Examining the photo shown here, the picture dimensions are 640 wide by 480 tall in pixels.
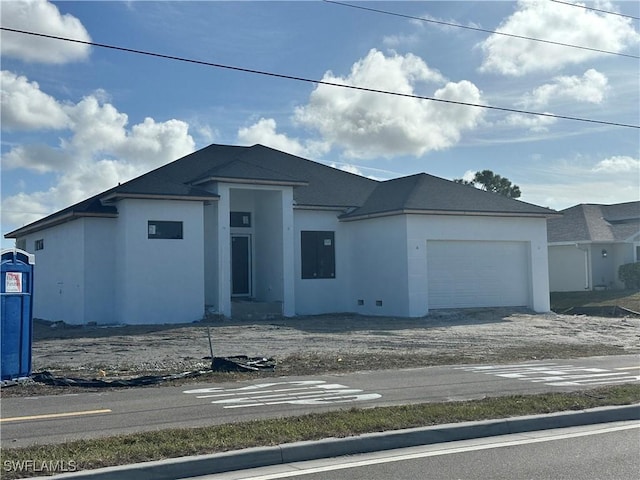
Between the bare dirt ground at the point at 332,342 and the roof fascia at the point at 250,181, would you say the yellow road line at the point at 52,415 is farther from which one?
the roof fascia at the point at 250,181

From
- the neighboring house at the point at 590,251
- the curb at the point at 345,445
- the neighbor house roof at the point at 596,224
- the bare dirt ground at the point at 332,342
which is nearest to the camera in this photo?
the curb at the point at 345,445

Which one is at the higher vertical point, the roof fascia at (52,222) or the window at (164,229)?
the roof fascia at (52,222)

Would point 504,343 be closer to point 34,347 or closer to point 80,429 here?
point 34,347

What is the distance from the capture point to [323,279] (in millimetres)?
29016

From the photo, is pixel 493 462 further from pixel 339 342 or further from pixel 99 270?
pixel 99 270

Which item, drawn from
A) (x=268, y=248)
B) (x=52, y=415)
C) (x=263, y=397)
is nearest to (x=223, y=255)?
(x=268, y=248)

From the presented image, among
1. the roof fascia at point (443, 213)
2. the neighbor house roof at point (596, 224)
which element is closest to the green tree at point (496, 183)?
the neighbor house roof at point (596, 224)

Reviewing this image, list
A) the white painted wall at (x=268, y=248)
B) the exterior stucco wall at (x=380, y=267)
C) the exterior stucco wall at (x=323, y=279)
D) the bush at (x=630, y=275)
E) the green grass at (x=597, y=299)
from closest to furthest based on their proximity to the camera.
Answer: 1. the exterior stucco wall at (x=380, y=267)
2. the white painted wall at (x=268, y=248)
3. the exterior stucco wall at (x=323, y=279)
4. the green grass at (x=597, y=299)
5. the bush at (x=630, y=275)

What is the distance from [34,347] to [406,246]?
1337 cm

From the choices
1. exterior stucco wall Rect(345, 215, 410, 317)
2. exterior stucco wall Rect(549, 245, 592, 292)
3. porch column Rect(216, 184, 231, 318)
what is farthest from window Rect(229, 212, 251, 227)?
exterior stucco wall Rect(549, 245, 592, 292)

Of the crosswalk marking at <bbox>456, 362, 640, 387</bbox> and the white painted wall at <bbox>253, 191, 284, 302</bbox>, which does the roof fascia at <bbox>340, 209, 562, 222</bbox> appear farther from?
the crosswalk marking at <bbox>456, 362, 640, 387</bbox>

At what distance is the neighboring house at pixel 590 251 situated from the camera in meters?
38.8

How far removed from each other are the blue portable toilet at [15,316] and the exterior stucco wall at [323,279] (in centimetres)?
1566

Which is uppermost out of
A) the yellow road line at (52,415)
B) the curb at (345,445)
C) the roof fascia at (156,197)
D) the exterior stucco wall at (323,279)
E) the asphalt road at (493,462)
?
the roof fascia at (156,197)
